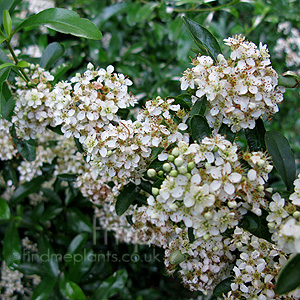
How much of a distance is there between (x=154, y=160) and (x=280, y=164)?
1.89 feet

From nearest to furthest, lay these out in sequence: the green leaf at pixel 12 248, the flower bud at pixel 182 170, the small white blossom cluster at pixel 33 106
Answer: the flower bud at pixel 182 170, the small white blossom cluster at pixel 33 106, the green leaf at pixel 12 248

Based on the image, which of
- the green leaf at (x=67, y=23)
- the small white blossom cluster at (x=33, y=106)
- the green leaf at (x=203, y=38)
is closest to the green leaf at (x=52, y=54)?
the small white blossom cluster at (x=33, y=106)

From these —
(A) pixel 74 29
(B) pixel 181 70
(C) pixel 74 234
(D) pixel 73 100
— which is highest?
(A) pixel 74 29

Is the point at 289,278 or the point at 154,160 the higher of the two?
the point at 154,160

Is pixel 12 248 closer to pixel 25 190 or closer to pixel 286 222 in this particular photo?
pixel 25 190

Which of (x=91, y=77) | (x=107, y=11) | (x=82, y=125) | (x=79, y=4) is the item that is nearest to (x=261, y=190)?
(x=82, y=125)

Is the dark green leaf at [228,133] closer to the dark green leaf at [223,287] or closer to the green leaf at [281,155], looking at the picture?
the green leaf at [281,155]

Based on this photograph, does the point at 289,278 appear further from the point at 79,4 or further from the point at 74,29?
the point at 79,4

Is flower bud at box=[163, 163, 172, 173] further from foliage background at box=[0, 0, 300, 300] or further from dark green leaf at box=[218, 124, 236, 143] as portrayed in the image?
foliage background at box=[0, 0, 300, 300]

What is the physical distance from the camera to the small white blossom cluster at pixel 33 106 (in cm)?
166

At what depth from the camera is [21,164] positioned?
2.33 metres

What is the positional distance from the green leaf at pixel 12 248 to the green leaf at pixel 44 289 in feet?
1.08

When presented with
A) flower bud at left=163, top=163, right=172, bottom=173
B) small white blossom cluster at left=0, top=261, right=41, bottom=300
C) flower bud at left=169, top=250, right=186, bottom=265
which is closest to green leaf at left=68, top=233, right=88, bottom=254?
small white blossom cluster at left=0, top=261, right=41, bottom=300

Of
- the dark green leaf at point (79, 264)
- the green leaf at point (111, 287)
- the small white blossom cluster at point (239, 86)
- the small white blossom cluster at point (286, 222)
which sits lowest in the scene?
the green leaf at point (111, 287)
